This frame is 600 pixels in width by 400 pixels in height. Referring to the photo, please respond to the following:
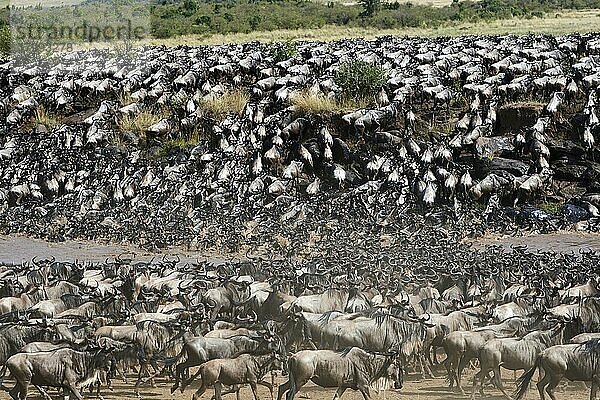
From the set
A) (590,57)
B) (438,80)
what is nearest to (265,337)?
(438,80)

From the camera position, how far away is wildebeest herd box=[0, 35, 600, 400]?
1094 centimetres

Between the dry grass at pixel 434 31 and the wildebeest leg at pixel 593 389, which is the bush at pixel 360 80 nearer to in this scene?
the wildebeest leg at pixel 593 389

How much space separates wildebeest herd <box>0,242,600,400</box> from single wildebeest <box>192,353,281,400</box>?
0.04 feet

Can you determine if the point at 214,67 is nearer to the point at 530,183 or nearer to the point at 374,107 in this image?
the point at 374,107

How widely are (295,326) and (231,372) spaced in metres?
1.64

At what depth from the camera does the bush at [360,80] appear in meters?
29.9

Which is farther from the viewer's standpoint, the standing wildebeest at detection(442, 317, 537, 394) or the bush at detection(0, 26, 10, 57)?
the bush at detection(0, 26, 10, 57)

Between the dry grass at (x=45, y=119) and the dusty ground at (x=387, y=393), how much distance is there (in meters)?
23.9

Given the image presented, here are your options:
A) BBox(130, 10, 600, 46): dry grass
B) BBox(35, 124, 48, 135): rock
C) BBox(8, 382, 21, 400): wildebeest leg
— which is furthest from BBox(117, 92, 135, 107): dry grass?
BBox(8, 382, 21, 400): wildebeest leg

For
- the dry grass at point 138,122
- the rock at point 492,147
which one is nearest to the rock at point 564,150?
the rock at point 492,147

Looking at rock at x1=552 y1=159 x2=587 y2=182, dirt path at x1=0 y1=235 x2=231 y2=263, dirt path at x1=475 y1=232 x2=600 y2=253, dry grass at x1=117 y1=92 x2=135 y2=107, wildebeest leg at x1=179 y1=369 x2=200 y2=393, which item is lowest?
dirt path at x1=0 y1=235 x2=231 y2=263

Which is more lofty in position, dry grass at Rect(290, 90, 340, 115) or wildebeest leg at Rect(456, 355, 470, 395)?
dry grass at Rect(290, 90, 340, 115)

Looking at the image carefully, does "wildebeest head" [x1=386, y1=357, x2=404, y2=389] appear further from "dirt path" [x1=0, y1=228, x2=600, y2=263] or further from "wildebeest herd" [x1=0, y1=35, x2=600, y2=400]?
"dirt path" [x1=0, y1=228, x2=600, y2=263]

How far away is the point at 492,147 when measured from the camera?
83.9 ft
